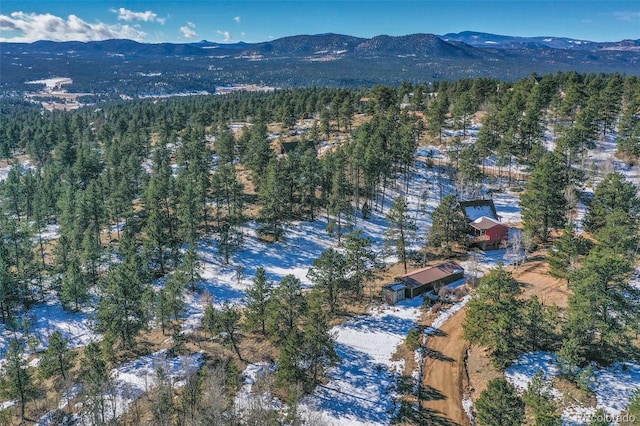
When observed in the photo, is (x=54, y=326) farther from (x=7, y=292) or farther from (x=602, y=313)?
(x=602, y=313)

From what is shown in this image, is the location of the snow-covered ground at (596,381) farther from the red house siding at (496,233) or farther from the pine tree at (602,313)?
the red house siding at (496,233)

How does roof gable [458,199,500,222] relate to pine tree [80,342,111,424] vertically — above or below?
above

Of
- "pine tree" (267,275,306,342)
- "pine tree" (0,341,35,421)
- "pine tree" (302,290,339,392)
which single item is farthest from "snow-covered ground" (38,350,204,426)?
"pine tree" (302,290,339,392)

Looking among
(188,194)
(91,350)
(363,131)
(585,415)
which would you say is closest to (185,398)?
(91,350)

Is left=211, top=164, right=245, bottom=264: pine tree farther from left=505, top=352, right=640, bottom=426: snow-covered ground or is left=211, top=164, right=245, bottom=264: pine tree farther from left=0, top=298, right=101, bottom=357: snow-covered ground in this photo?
left=505, top=352, right=640, bottom=426: snow-covered ground

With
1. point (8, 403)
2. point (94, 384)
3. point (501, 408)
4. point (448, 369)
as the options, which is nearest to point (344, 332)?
point (448, 369)

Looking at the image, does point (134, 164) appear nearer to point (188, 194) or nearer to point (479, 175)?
point (188, 194)
